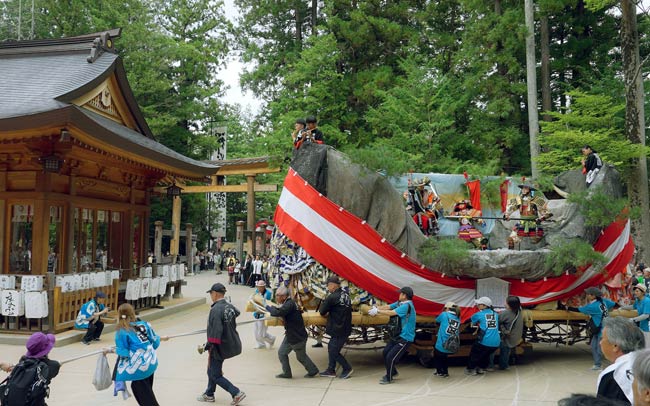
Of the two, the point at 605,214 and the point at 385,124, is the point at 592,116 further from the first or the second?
the point at 605,214

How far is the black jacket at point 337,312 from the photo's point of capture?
826cm

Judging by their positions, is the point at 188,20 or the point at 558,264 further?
the point at 188,20

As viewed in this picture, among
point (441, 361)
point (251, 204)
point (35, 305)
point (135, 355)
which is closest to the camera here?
point (135, 355)

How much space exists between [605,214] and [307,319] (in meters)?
5.33

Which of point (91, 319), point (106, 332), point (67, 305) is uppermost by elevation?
point (67, 305)

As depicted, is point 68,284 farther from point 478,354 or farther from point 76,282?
point 478,354

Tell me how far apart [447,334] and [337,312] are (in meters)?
1.77

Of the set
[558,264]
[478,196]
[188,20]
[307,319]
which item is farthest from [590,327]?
[188,20]

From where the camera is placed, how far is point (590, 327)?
9.16 m

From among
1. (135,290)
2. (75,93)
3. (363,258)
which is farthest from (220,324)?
(75,93)

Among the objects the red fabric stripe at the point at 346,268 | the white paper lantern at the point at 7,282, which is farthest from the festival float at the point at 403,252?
the white paper lantern at the point at 7,282

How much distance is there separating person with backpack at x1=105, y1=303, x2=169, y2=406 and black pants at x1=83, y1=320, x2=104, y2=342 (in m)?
5.83

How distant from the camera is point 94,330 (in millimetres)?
11312

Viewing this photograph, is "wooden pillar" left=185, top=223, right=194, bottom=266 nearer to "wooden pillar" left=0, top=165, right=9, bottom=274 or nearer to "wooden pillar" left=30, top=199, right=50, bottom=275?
"wooden pillar" left=0, top=165, right=9, bottom=274
